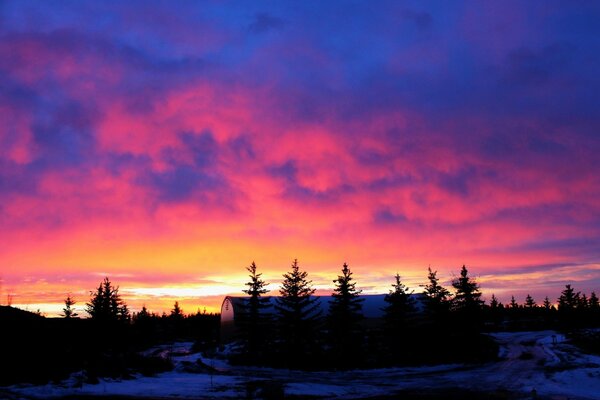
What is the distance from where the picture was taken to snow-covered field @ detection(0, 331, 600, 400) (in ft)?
76.7

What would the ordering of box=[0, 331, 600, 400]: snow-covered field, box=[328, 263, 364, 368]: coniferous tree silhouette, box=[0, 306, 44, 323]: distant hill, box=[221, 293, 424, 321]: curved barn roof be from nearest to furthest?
1. box=[0, 331, 600, 400]: snow-covered field
2. box=[0, 306, 44, 323]: distant hill
3. box=[328, 263, 364, 368]: coniferous tree silhouette
4. box=[221, 293, 424, 321]: curved barn roof

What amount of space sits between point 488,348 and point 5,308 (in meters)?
41.2

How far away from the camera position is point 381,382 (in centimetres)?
2952

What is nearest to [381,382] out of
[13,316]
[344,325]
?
[344,325]

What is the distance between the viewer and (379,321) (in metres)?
55.6

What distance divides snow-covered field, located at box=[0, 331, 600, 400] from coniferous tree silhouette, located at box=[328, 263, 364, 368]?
478 centimetres

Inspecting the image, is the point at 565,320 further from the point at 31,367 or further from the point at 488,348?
the point at 31,367

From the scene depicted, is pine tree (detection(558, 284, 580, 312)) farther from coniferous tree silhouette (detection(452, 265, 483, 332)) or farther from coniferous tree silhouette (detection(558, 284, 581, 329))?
coniferous tree silhouette (detection(452, 265, 483, 332))

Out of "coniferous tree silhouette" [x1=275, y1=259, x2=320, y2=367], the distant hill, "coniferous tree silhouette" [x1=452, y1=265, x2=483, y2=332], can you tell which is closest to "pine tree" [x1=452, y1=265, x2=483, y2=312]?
"coniferous tree silhouette" [x1=452, y1=265, x2=483, y2=332]

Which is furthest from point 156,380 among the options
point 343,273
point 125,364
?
point 343,273

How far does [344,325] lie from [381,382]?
13.9 metres

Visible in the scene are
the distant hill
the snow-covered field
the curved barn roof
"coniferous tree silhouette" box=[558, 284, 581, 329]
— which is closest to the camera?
the snow-covered field

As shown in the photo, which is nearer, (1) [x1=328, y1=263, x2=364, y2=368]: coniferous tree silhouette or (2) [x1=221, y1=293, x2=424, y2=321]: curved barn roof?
(1) [x1=328, y1=263, x2=364, y2=368]: coniferous tree silhouette

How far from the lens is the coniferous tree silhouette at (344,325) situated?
42500 millimetres
